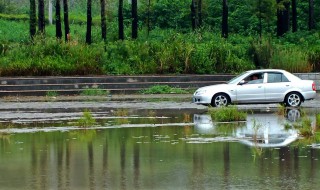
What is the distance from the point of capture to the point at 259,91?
3066 centimetres

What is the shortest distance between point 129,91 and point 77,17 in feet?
150

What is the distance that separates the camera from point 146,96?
3725 centimetres

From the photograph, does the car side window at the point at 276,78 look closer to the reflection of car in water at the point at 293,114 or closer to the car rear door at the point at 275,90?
the car rear door at the point at 275,90

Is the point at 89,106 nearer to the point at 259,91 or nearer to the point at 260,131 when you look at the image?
the point at 259,91

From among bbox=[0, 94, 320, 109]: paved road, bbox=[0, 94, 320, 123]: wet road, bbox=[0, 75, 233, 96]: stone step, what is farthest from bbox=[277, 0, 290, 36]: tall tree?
bbox=[0, 94, 320, 123]: wet road

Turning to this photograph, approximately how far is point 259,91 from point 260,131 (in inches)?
373

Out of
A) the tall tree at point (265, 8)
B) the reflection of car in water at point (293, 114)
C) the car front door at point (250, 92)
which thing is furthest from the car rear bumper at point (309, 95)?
the tall tree at point (265, 8)

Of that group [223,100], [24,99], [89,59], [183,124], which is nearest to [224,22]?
[89,59]

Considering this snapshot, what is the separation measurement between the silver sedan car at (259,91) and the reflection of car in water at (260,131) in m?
4.59

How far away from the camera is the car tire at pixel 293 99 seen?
30734mm

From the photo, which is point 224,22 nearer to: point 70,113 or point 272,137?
point 70,113

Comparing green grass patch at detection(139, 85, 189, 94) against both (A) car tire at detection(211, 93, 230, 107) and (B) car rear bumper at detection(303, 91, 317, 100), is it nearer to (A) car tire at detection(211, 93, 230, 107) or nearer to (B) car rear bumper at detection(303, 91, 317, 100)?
(A) car tire at detection(211, 93, 230, 107)

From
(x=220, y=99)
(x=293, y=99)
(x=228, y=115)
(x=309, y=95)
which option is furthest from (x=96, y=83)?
(x=228, y=115)

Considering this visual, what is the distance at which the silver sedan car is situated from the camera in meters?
30.5
